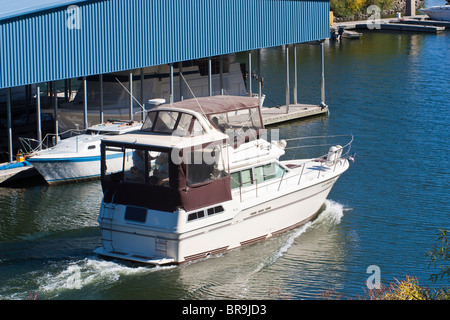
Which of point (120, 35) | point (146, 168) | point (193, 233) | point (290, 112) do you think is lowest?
point (193, 233)

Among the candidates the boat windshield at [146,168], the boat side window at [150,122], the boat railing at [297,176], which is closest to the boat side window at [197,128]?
the boat windshield at [146,168]

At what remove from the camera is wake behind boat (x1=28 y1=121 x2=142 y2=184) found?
86.1 ft

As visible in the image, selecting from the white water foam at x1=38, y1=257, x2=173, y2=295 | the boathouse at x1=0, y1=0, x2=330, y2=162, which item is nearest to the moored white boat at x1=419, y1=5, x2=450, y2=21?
the boathouse at x1=0, y1=0, x2=330, y2=162

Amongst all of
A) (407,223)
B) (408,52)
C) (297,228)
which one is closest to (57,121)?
(297,228)

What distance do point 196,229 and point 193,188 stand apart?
1027 mm

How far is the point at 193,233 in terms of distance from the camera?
18844 mm

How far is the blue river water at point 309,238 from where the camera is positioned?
1798 centimetres

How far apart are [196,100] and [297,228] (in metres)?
4.73

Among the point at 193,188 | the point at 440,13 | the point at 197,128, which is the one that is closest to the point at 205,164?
the point at 193,188

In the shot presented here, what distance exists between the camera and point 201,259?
1942 cm

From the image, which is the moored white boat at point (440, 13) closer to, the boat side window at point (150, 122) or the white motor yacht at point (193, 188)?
the white motor yacht at point (193, 188)

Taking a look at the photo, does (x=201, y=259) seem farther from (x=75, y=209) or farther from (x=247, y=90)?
(x=247, y=90)

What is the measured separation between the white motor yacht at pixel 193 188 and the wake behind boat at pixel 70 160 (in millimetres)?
6491

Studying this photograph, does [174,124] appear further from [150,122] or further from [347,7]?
[347,7]
